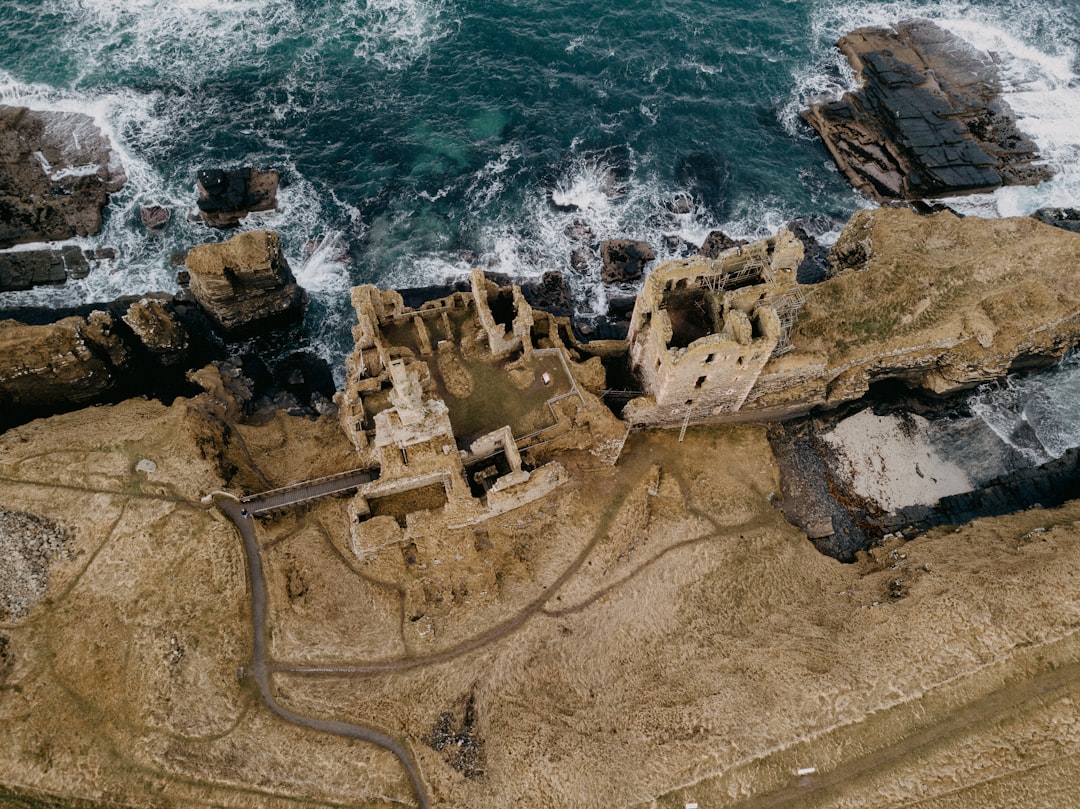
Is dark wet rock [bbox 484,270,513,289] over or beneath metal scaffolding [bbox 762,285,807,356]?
beneath

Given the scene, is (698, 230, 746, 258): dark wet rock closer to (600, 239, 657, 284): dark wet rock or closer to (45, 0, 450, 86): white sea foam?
(600, 239, 657, 284): dark wet rock

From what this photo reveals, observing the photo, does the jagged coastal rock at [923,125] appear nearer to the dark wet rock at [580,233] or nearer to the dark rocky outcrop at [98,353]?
the dark wet rock at [580,233]

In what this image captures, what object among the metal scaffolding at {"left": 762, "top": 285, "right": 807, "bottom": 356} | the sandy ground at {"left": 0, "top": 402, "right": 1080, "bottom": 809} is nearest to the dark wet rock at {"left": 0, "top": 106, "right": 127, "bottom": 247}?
the sandy ground at {"left": 0, "top": 402, "right": 1080, "bottom": 809}

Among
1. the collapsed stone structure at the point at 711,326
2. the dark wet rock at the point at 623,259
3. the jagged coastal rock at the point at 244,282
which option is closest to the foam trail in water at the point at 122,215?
the jagged coastal rock at the point at 244,282

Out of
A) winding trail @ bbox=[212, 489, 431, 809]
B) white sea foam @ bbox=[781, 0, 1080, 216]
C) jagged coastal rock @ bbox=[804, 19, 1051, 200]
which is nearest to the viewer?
winding trail @ bbox=[212, 489, 431, 809]

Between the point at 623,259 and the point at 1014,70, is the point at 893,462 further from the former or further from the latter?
the point at 1014,70

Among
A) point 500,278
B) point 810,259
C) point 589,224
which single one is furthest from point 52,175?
point 810,259
